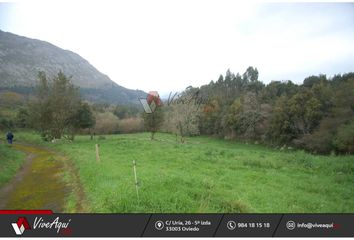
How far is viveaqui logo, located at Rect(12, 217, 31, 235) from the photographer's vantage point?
6.24 metres

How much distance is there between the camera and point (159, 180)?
10.4 m

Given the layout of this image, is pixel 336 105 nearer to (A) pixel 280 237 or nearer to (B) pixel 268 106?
(B) pixel 268 106

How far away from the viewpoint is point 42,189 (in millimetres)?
11242

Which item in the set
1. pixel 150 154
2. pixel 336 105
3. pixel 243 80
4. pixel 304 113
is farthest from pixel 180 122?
pixel 243 80

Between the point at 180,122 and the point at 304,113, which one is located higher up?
the point at 304,113

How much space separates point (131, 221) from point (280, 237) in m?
3.46

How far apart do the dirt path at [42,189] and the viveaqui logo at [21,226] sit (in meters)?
2.50

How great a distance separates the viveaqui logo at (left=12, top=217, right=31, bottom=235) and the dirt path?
2505 mm

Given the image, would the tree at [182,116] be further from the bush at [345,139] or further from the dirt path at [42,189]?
the dirt path at [42,189]

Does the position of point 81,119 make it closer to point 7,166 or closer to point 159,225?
point 7,166

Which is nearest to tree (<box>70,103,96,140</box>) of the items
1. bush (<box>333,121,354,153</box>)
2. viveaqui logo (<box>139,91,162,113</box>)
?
viveaqui logo (<box>139,91,162,113</box>)

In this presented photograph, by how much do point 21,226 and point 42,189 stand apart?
5.38m

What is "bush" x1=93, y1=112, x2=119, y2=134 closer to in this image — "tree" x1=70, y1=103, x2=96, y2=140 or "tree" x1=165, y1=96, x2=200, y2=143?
"tree" x1=70, y1=103, x2=96, y2=140

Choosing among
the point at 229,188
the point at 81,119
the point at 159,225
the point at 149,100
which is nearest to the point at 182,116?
the point at 81,119
